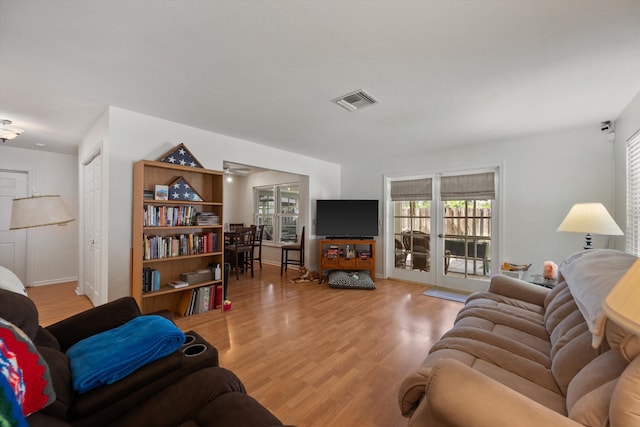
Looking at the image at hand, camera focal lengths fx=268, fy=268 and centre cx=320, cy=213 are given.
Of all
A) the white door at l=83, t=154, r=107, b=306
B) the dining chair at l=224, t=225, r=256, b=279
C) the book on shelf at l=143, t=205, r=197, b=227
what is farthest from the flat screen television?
the white door at l=83, t=154, r=107, b=306

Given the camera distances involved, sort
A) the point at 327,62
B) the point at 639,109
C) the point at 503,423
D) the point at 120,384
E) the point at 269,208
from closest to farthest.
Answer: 1. the point at 503,423
2. the point at 120,384
3. the point at 327,62
4. the point at 639,109
5. the point at 269,208

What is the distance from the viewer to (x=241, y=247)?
5.31 meters

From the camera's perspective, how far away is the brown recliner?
100cm

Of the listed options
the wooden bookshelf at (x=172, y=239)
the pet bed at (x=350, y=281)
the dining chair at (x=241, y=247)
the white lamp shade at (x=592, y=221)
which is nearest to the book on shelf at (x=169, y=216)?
the wooden bookshelf at (x=172, y=239)

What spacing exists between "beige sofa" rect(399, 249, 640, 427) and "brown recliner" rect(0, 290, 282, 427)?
662 mm

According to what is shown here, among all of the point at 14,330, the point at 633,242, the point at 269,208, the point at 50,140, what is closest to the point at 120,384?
the point at 14,330

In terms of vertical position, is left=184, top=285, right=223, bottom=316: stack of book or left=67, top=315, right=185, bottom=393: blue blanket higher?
left=67, top=315, right=185, bottom=393: blue blanket

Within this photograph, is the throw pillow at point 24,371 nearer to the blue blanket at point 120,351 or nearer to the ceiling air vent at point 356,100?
the blue blanket at point 120,351

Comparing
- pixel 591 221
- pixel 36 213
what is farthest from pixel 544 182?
pixel 36 213

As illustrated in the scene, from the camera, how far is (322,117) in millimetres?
3062

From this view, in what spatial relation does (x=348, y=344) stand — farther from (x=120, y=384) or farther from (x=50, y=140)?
(x=50, y=140)

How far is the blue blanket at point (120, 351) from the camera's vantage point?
1.10 m

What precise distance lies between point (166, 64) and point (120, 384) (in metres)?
2.07

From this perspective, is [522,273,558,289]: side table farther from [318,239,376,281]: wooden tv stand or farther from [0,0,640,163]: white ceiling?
[318,239,376,281]: wooden tv stand
